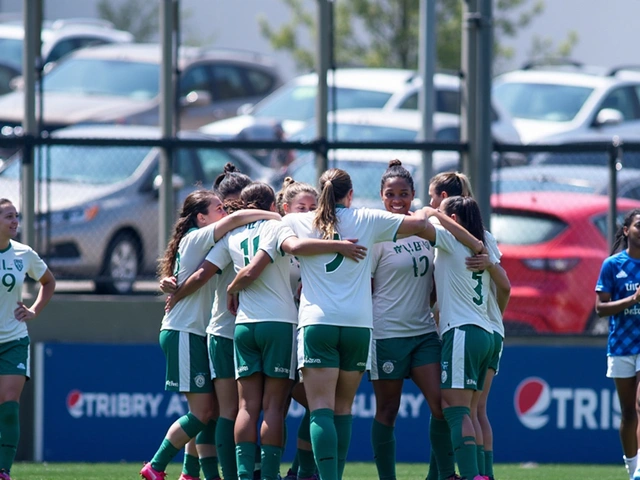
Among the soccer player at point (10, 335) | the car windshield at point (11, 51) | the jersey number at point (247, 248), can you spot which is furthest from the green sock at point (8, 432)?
the car windshield at point (11, 51)

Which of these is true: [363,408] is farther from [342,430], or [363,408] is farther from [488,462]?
[342,430]

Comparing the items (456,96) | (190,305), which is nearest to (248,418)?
(190,305)

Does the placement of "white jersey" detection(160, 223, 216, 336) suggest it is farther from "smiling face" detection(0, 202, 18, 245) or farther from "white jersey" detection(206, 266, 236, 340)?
"smiling face" detection(0, 202, 18, 245)

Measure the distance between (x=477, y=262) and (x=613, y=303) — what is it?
1643 mm

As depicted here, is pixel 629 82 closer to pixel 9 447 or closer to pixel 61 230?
pixel 61 230

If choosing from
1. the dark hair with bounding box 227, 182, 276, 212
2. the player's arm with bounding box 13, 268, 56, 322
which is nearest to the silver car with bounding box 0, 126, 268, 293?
the player's arm with bounding box 13, 268, 56, 322

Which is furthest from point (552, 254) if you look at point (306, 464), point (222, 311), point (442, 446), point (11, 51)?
point (11, 51)

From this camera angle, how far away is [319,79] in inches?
444

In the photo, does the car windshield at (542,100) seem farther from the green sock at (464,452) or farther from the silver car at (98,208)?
the green sock at (464,452)

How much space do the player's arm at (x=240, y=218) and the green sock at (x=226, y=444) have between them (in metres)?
1.21

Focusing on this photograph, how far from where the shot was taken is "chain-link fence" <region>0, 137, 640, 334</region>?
11289 mm

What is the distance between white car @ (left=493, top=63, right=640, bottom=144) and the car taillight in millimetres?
5981

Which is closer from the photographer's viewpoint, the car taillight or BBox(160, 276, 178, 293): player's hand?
BBox(160, 276, 178, 293): player's hand

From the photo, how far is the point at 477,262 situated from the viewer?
7.53 metres
